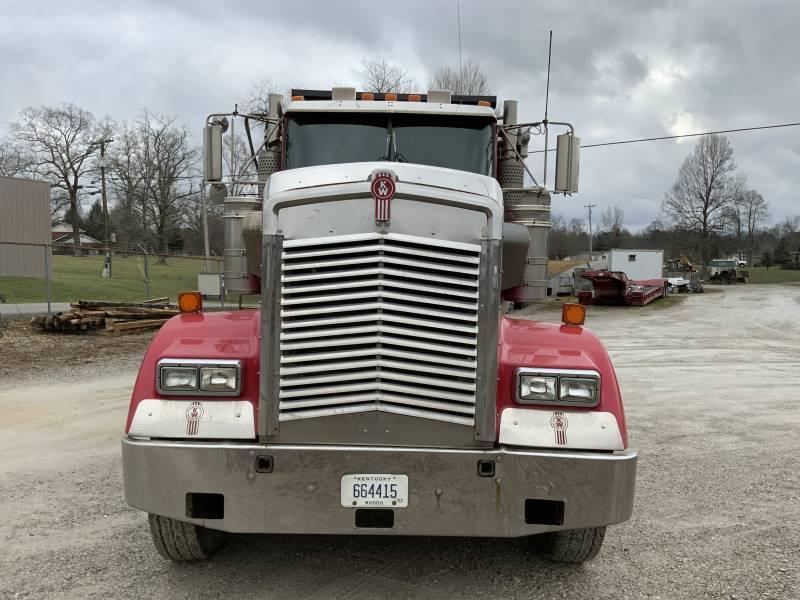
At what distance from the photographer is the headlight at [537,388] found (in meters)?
3.03

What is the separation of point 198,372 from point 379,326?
2.95 ft

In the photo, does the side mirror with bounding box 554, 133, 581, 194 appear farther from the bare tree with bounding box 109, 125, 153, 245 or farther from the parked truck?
the bare tree with bounding box 109, 125, 153, 245

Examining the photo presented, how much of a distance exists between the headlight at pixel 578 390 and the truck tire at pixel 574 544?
0.74 m

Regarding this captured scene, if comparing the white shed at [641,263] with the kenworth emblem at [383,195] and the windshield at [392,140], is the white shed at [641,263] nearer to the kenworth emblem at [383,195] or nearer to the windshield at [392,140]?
the windshield at [392,140]

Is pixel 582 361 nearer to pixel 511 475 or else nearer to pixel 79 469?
pixel 511 475

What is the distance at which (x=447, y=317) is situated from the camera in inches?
115

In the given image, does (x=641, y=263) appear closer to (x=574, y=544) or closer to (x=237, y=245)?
(x=237, y=245)

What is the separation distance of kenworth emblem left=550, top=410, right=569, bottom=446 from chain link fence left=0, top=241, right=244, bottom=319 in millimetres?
12059

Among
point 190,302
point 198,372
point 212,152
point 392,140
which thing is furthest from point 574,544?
point 212,152

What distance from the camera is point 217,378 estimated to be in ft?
9.97

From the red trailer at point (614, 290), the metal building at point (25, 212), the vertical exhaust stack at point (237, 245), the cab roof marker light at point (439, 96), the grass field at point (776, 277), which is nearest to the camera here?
the vertical exhaust stack at point (237, 245)

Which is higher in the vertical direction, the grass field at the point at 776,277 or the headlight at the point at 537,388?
the headlight at the point at 537,388

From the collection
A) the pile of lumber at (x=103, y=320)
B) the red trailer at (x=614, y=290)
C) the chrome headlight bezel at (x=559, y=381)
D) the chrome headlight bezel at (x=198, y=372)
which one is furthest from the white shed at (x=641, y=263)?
the chrome headlight bezel at (x=198, y=372)

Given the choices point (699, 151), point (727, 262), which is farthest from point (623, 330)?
point (699, 151)
